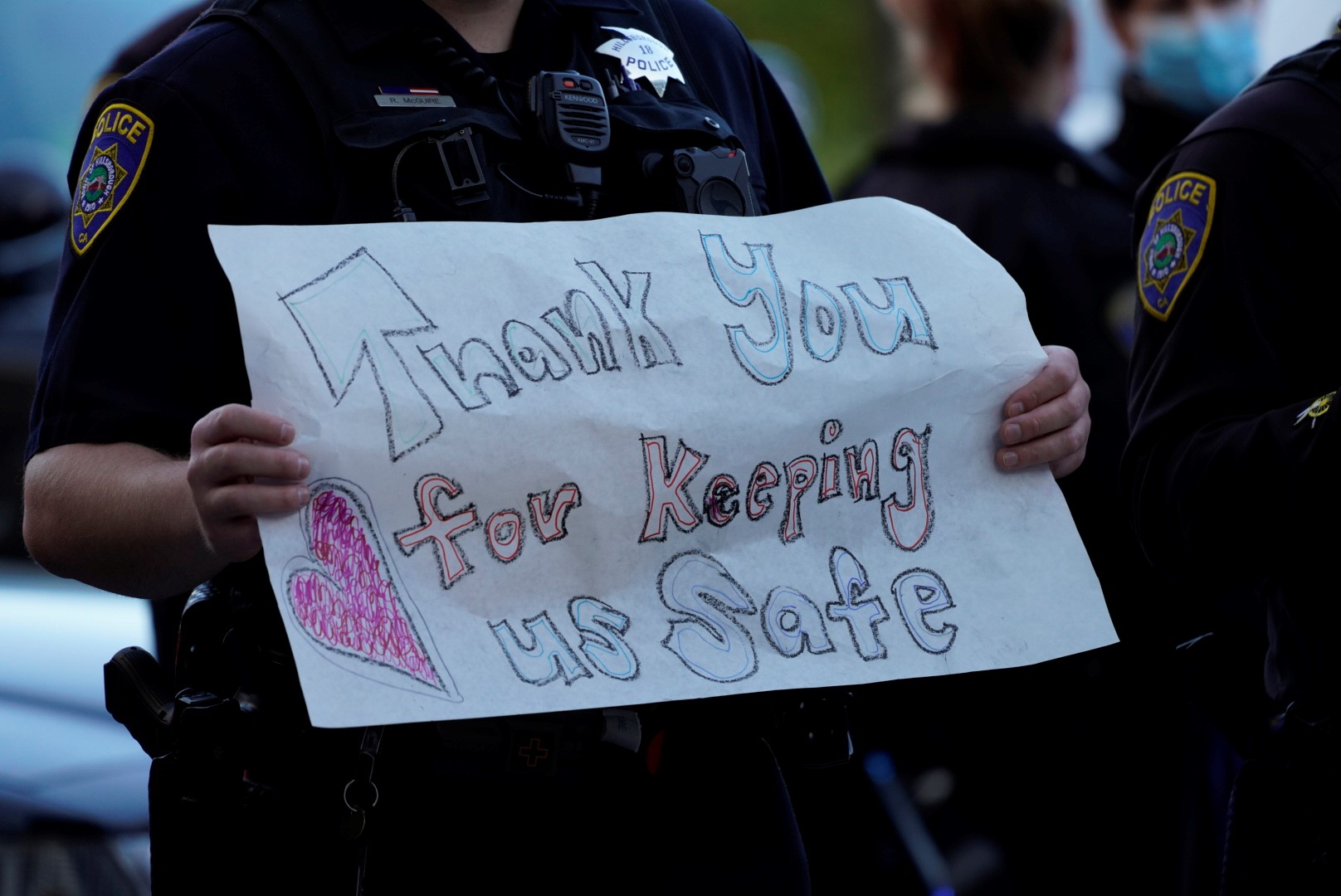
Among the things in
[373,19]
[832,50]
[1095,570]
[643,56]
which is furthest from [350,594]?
[832,50]

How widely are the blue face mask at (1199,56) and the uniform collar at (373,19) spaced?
2408 millimetres

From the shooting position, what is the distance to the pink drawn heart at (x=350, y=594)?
4.62 ft

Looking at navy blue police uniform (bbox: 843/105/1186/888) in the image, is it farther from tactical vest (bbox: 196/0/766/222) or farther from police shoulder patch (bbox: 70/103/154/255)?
police shoulder patch (bbox: 70/103/154/255)

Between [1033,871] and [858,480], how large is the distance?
6.70ft

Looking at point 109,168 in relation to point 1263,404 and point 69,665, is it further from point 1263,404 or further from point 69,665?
point 69,665

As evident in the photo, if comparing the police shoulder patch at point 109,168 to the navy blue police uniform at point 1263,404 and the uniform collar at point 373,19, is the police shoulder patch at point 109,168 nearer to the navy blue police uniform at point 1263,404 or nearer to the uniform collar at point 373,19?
the uniform collar at point 373,19

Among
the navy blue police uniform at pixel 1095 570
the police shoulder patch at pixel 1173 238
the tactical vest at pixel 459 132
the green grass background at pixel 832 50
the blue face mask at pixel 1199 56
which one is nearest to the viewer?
the tactical vest at pixel 459 132

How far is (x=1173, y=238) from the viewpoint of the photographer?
1.93 metres

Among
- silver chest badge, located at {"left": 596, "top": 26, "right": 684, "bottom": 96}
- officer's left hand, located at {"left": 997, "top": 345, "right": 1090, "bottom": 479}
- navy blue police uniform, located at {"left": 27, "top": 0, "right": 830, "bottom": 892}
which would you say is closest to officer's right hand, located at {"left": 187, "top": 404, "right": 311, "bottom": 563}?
navy blue police uniform, located at {"left": 27, "top": 0, "right": 830, "bottom": 892}

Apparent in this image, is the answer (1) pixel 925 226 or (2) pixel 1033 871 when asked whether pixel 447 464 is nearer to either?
(1) pixel 925 226

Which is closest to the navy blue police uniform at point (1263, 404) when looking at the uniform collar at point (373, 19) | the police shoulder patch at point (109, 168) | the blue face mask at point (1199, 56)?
the uniform collar at point (373, 19)

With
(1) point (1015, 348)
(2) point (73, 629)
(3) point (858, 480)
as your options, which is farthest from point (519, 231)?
(2) point (73, 629)

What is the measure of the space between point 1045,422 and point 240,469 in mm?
835

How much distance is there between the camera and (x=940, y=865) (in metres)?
3.47
